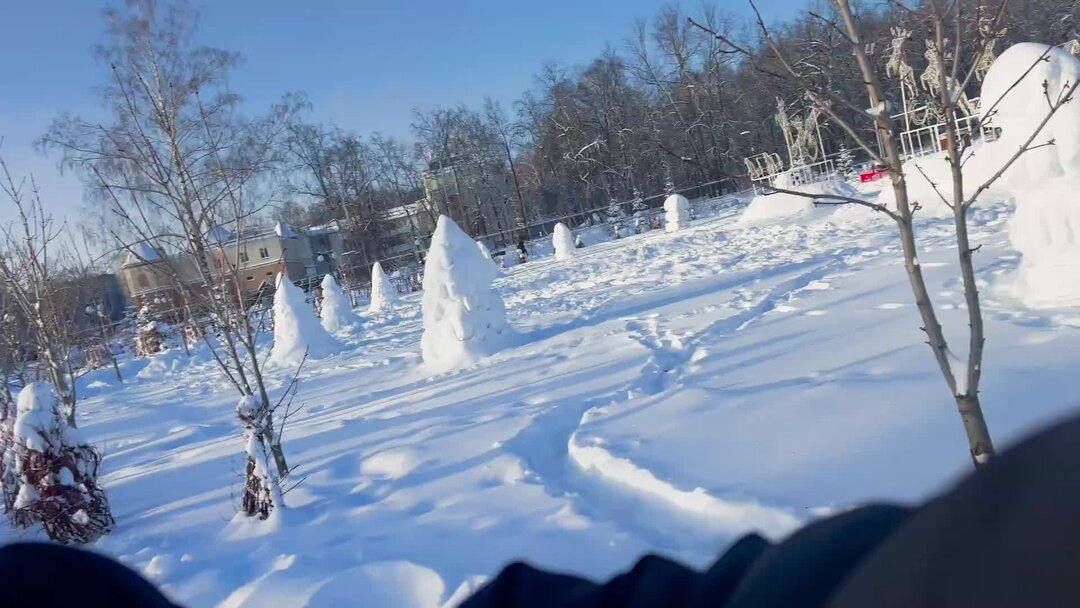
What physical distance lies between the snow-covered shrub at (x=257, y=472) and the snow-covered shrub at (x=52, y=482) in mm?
1533

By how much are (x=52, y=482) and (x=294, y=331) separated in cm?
1071

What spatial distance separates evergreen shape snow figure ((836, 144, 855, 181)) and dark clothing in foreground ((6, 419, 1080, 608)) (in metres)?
31.9

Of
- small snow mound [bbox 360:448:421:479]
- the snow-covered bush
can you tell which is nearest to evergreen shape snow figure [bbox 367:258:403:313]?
the snow-covered bush

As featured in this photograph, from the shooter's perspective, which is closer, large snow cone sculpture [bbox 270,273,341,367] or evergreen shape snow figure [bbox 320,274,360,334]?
large snow cone sculpture [bbox 270,273,341,367]

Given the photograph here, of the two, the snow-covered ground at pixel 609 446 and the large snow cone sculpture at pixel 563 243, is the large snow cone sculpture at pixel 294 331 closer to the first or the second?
the snow-covered ground at pixel 609 446

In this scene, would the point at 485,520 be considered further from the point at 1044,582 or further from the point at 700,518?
the point at 1044,582

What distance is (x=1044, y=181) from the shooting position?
5.81 metres

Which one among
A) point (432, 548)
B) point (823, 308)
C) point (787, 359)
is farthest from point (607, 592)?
point (823, 308)

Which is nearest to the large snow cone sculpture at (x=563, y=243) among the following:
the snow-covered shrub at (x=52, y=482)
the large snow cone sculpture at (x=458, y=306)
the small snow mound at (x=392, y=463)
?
the large snow cone sculpture at (x=458, y=306)

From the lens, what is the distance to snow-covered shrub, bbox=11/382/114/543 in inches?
215

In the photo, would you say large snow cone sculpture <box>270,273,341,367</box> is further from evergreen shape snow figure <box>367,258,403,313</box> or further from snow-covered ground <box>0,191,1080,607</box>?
evergreen shape snow figure <box>367,258,403,313</box>

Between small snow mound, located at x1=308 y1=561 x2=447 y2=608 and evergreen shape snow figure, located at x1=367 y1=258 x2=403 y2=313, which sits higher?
evergreen shape snow figure, located at x1=367 y1=258 x2=403 y2=313

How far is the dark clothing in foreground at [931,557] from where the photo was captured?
0.40 metres

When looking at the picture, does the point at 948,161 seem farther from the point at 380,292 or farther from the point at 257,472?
the point at 380,292
